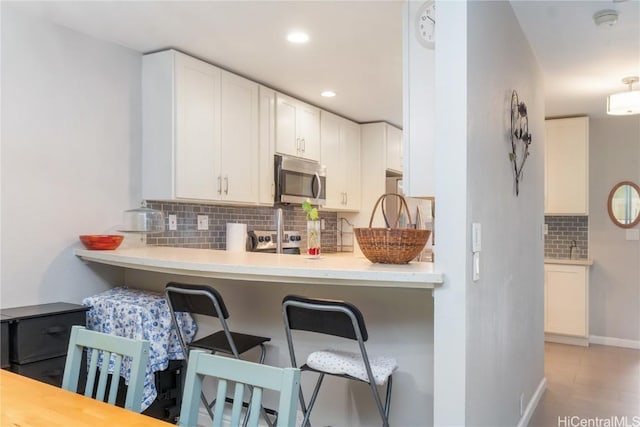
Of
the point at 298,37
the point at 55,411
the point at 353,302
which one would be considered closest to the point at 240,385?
the point at 55,411

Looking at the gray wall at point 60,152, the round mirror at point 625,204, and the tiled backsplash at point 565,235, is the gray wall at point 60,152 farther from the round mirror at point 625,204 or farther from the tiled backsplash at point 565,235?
the round mirror at point 625,204

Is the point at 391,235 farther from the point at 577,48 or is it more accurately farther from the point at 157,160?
the point at 577,48

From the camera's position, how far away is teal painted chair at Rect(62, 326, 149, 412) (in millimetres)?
1377

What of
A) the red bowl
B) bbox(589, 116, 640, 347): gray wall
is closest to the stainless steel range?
the red bowl

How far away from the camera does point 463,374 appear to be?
1715 mm

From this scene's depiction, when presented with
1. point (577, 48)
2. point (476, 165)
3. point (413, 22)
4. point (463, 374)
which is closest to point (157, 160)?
point (413, 22)

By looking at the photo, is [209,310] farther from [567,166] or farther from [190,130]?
[567,166]

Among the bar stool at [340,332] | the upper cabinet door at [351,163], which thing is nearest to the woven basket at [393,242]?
the bar stool at [340,332]

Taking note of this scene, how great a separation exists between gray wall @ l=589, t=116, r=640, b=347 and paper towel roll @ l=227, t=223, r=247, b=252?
12.5ft

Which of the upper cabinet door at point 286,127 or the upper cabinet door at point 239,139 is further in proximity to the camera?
the upper cabinet door at point 286,127

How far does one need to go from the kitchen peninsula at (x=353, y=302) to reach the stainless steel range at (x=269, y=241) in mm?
1437

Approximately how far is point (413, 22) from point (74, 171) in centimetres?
215

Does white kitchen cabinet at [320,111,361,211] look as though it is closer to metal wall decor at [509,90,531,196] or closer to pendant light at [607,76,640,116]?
metal wall decor at [509,90,531,196]

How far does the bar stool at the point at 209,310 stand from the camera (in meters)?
2.11
